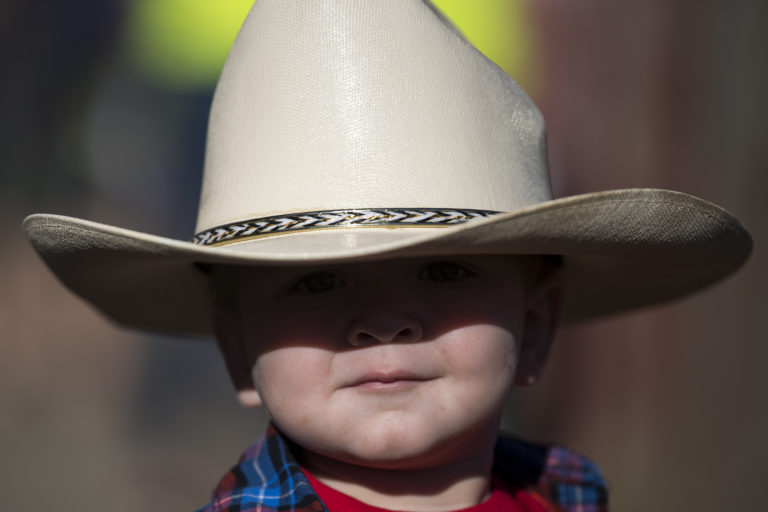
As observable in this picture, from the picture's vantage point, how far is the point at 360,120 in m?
1.57

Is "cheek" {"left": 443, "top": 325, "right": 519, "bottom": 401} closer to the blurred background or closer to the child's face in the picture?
the child's face

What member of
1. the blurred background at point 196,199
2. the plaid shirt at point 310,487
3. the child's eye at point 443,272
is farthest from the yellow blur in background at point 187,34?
the child's eye at point 443,272

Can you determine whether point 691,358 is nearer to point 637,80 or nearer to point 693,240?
point 637,80

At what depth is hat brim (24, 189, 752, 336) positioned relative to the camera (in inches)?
56.6

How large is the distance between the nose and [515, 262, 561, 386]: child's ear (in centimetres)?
40

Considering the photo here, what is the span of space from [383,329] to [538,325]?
545 millimetres

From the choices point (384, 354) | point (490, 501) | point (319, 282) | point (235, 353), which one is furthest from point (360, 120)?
point (490, 501)

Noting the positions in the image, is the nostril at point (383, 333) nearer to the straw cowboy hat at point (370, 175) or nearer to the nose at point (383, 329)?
the nose at point (383, 329)

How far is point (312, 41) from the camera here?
5.36ft

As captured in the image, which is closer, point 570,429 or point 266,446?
point 266,446

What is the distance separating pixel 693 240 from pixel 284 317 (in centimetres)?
83

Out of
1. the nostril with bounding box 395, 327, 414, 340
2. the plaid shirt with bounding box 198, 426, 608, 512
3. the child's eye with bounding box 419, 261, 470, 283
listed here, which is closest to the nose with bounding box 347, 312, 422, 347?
the nostril with bounding box 395, 327, 414, 340

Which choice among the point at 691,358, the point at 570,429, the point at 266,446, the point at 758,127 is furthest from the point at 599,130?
the point at 266,446

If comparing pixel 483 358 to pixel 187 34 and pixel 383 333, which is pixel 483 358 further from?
pixel 187 34
